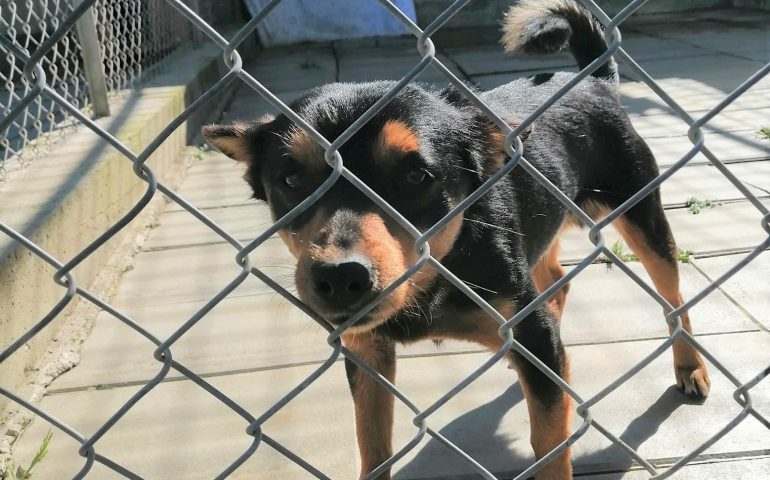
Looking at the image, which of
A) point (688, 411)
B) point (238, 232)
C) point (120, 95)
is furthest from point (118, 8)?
point (688, 411)

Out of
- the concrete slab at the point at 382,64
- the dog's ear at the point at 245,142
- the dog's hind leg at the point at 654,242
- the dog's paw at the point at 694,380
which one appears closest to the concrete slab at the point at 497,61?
the concrete slab at the point at 382,64

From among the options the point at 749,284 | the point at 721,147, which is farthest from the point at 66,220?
the point at 721,147

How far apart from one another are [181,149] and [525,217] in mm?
4096

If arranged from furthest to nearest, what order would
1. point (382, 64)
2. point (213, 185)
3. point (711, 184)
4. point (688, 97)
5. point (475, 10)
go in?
point (475, 10), point (382, 64), point (688, 97), point (213, 185), point (711, 184)

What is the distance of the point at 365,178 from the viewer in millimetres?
2146

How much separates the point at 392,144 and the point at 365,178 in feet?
0.42

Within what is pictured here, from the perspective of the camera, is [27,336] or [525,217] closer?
[27,336]

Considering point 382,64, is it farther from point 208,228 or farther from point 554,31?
point 554,31

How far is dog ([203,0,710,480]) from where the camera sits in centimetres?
192

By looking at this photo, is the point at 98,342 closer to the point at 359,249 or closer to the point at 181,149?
the point at 359,249

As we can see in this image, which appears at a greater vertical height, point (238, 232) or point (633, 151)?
point (633, 151)

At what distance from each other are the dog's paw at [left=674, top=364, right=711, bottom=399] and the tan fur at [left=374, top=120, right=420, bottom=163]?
5.04 feet

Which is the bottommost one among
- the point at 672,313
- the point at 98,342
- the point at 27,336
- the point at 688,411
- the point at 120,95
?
the point at 98,342

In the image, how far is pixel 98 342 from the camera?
346cm
